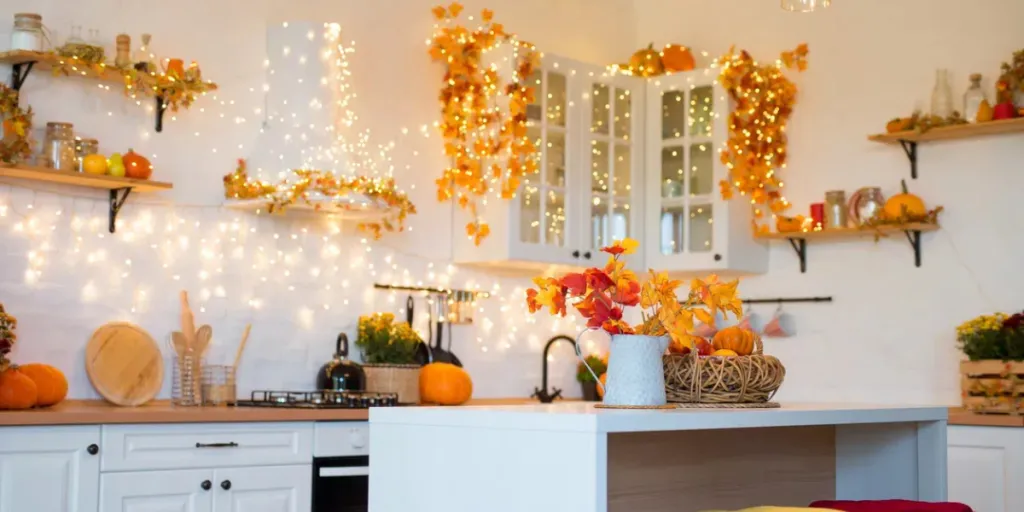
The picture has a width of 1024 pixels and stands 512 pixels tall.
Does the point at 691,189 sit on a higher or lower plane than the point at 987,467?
higher

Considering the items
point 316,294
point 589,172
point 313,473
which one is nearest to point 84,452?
point 313,473

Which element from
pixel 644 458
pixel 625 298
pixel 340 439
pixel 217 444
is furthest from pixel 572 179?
pixel 625 298

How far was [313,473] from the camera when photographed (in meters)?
4.08

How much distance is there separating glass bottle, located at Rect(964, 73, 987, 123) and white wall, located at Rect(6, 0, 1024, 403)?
0.35 ft

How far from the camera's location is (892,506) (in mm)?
2658

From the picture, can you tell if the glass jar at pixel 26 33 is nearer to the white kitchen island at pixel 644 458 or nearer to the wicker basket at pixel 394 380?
the wicker basket at pixel 394 380

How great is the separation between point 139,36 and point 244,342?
1.17m

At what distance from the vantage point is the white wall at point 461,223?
13.9 feet

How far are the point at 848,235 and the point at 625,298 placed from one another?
3.01 meters

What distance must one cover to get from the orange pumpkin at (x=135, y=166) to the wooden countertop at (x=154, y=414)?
0.79 m

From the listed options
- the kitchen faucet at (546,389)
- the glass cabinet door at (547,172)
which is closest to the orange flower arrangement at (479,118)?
the glass cabinet door at (547,172)

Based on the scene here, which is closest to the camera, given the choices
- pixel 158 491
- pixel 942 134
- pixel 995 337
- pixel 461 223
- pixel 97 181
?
pixel 158 491

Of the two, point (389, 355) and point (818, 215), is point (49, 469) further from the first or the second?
point (818, 215)

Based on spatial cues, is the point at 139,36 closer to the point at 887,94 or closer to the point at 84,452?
the point at 84,452
